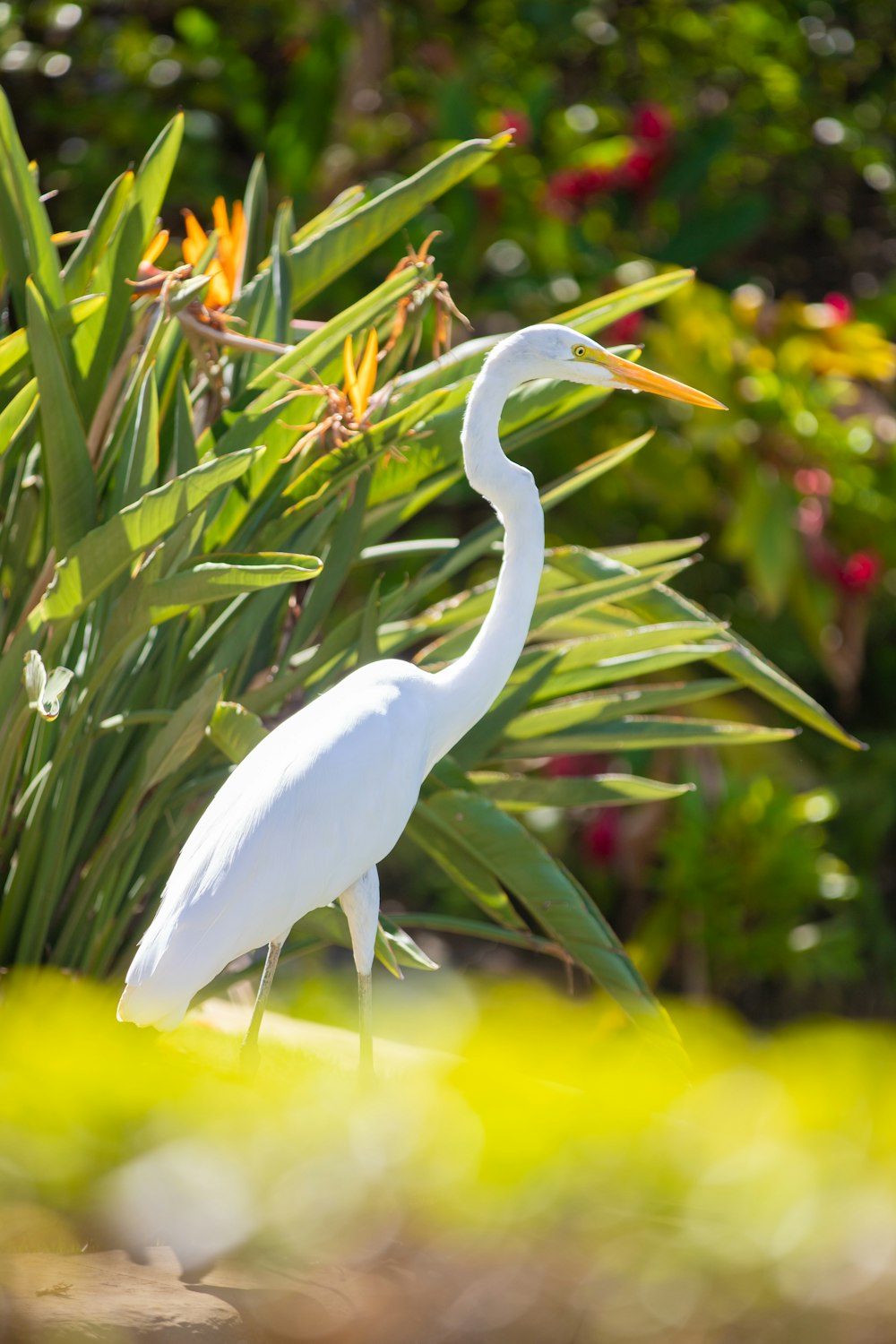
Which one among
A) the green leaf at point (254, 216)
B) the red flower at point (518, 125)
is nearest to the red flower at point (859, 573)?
the red flower at point (518, 125)

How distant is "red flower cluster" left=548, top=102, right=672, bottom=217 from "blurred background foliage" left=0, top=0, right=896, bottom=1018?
1 centimetres

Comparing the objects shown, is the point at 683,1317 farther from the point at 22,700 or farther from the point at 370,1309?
the point at 22,700

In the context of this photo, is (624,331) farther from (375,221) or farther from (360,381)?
(360,381)

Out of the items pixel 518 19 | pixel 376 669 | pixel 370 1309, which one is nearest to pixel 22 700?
pixel 376 669

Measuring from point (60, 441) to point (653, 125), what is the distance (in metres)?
3.48

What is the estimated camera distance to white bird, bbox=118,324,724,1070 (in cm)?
167

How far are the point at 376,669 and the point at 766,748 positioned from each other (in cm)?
274

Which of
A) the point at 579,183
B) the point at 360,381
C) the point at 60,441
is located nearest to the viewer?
the point at 60,441

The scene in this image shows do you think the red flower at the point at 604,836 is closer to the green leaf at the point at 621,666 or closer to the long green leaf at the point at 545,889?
the green leaf at the point at 621,666

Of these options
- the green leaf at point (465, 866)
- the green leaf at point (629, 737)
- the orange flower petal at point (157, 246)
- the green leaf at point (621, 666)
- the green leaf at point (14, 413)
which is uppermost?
the orange flower petal at point (157, 246)

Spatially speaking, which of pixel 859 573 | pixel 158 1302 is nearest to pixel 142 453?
pixel 158 1302

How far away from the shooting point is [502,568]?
1.91 m

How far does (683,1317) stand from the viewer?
70cm

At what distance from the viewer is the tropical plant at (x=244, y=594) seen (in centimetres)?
203
